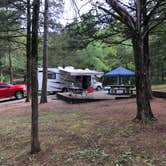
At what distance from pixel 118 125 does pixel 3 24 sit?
1158 cm

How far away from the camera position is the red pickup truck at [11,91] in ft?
77.3

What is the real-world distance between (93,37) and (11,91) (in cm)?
1229

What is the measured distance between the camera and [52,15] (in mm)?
19094

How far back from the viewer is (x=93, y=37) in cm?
1340

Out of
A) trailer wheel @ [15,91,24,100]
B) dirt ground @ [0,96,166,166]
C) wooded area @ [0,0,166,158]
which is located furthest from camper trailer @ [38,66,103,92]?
dirt ground @ [0,96,166,166]

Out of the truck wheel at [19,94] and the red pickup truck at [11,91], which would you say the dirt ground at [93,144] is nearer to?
the red pickup truck at [11,91]

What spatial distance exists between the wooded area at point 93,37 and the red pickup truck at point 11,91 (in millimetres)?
3167

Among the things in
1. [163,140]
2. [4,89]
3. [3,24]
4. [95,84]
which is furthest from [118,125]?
[95,84]

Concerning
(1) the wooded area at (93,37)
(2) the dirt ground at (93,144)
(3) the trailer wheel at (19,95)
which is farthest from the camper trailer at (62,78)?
(2) the dirt ground at (93,144)

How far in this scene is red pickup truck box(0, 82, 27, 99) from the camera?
23547 mm

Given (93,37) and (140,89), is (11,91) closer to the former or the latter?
(93,37)

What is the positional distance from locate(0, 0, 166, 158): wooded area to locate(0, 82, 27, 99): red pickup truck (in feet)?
10.4

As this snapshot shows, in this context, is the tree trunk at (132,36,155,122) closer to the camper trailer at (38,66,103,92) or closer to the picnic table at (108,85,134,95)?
the picnic table at (108,85,134,95)

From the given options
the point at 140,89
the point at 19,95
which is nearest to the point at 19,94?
the point at 19,95
